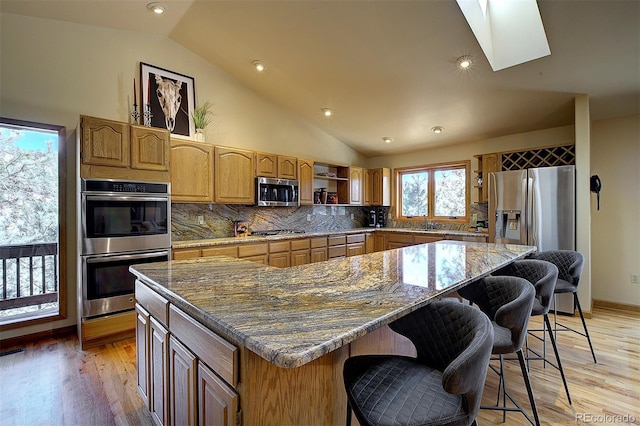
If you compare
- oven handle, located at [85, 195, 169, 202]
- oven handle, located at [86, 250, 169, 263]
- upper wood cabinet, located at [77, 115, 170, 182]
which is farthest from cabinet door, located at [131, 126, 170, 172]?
oven handle, located at [86, 250, 169, 263]

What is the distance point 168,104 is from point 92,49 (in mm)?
863

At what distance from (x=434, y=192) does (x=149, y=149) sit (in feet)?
15.2

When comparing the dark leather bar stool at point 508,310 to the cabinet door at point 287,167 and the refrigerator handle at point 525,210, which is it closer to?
the refrigerator handle at point 525,210

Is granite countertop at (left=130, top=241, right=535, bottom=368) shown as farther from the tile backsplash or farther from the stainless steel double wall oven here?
the tile backsplash

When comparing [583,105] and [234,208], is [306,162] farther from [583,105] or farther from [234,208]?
[583,105]

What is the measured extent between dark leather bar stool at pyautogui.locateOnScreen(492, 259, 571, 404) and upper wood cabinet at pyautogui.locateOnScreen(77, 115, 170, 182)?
339 centimetres

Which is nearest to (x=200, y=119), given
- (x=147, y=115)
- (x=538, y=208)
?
(x=147, y=115)

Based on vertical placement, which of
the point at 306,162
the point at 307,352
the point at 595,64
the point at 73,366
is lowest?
the point at 73,366

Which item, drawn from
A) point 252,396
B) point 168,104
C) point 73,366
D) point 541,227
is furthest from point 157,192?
point 541,227

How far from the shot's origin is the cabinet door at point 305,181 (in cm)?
483

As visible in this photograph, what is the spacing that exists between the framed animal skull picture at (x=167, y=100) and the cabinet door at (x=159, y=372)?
108 inches

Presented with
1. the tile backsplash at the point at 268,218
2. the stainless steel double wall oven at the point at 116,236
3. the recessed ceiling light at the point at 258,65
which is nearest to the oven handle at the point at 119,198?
the stainless steel double wall oven at the point at 116,236

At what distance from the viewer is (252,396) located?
94cm

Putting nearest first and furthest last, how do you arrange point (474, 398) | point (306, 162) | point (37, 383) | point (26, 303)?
1. point (474, 398)
2. point (37, 383)
3. point (26, 303)
4. point (306, 162)
